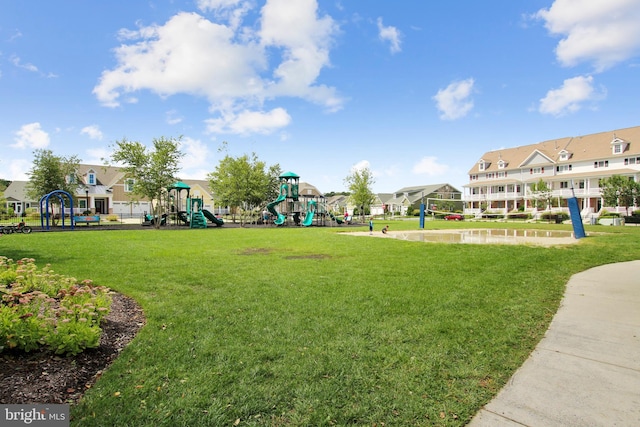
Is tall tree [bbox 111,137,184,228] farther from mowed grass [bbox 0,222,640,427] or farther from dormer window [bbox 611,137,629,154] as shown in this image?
dormer window [bbox 611,137,629,154]

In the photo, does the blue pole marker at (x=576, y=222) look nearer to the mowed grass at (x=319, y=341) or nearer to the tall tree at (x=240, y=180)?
the mowed grass at (x=319, y=341)

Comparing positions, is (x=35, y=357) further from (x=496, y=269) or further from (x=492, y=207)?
(x=492, y=207)

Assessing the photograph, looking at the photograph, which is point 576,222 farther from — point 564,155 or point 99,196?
point 99,196

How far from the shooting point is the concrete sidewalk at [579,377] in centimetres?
298

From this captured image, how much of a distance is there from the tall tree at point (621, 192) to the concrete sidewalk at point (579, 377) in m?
44.5

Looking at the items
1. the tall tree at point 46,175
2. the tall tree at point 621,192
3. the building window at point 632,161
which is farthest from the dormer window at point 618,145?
the tall tree at point 46,175

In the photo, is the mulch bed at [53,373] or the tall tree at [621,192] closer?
the mulch bed at [53,373]

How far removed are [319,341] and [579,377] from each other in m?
2.90

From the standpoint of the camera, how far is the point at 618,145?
1917 inches

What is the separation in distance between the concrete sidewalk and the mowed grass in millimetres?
Result: 193

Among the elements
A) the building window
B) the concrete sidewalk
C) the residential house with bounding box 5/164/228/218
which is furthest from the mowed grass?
the building window

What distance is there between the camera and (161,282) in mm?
7996

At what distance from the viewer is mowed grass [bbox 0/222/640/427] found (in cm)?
316

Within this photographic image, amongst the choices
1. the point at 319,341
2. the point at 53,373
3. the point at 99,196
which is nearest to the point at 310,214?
the point at 319,341
